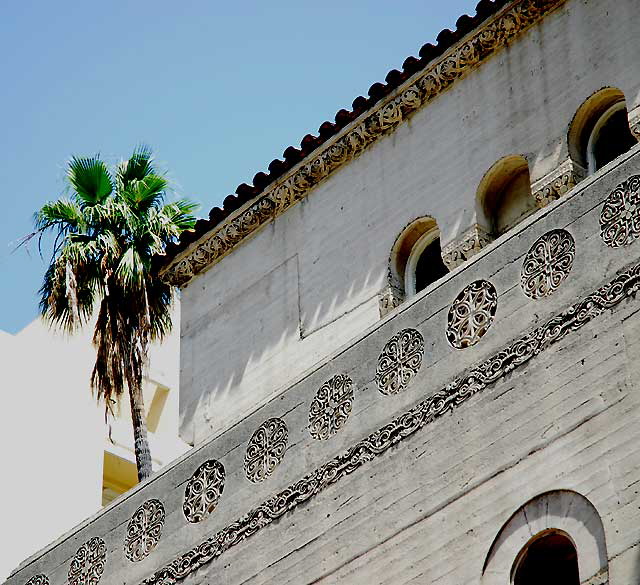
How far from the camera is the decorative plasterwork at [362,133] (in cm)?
1705

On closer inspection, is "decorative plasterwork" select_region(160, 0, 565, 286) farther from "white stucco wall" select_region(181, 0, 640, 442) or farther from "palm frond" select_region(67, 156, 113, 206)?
"palm frond" select_region(67, 156, 113, 206)

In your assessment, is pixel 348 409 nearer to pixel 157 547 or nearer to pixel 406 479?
pixel 406 479

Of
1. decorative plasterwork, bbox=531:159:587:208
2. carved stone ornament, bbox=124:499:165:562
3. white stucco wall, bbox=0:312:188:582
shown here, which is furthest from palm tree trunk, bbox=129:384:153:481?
decorative plasterwork, bbox=531:159:587:208

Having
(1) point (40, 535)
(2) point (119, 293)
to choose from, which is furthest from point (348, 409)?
(1) point (40, 535)

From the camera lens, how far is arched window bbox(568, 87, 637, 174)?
1597 centimetres

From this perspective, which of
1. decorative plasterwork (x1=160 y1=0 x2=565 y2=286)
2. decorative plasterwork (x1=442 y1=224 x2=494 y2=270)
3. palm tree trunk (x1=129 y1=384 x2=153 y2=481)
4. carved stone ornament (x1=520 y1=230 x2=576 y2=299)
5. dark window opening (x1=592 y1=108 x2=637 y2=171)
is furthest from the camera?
palm tree trunk (x1=129 y1=384 x2=153 y2=481)

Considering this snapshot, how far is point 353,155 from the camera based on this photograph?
18422 millimetres

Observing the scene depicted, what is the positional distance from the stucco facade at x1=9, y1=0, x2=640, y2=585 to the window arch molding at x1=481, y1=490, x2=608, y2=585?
0.02 m

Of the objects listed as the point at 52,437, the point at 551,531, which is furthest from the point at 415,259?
the point at 52,437

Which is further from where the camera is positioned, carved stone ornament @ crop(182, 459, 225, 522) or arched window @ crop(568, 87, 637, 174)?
arched window @ crop(568, 87, 637, 174)

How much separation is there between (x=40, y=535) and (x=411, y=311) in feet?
52.4

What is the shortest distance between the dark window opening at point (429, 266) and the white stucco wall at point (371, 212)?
326 millimetres

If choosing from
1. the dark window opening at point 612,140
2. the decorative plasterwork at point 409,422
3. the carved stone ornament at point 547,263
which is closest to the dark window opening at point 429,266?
the dark window opening at point 612,140

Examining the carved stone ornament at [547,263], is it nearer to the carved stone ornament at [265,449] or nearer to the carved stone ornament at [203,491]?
the carved stone ornament at [265,449]
